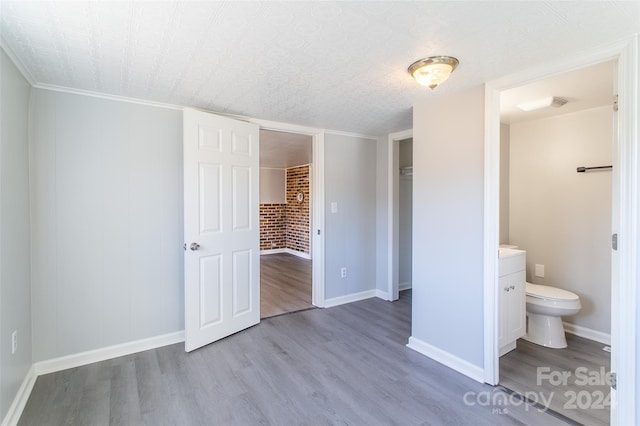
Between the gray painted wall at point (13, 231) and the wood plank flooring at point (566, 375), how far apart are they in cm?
319

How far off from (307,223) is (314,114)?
440 cm

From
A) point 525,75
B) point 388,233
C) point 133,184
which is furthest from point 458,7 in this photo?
point 388,233

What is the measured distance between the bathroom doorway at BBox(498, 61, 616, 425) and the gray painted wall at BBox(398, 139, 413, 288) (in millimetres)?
1273

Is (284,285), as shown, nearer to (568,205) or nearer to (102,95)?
(102,95)

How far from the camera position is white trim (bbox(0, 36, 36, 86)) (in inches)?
67.1

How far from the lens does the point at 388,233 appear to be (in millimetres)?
4059

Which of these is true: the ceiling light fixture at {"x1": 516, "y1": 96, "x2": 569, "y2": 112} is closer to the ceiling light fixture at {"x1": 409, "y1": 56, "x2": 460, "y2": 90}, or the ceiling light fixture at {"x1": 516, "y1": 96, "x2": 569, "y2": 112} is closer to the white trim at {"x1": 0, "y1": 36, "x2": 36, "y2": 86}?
the ceiling light fixture at {"x1": 409, "y1": 56, "x2": 460, "y2": 90}

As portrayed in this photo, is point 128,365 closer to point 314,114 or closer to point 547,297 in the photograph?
point 314,114

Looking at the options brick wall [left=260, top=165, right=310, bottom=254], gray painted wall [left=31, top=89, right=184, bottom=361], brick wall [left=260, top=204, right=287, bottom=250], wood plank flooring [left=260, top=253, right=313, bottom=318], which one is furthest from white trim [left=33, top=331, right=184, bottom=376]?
brick wall [left=260, top=204, right=287, bottom=250]

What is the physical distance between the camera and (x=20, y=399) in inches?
75.5

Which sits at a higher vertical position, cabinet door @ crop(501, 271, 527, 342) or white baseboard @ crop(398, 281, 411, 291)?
cabinet door @ crop(501, 271, 527, 342)

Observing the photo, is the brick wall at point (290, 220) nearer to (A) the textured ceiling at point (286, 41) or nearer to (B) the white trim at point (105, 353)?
(B) the white trim at point (105, 353)

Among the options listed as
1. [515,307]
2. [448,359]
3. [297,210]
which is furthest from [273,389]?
[297,210]

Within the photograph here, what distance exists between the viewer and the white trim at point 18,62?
1.70 m
